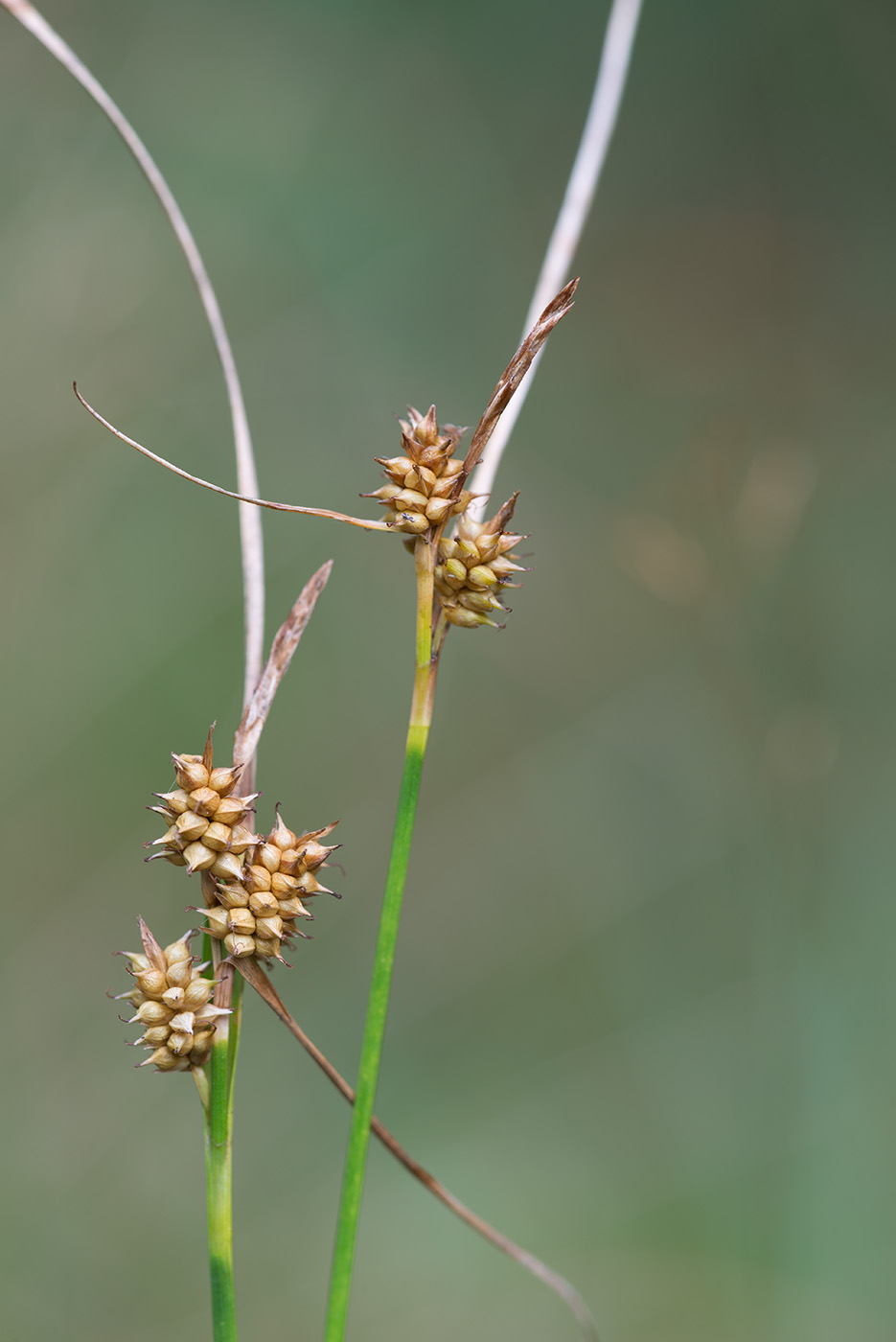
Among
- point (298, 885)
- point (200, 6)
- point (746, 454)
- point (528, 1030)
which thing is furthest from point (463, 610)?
point (200, 6)

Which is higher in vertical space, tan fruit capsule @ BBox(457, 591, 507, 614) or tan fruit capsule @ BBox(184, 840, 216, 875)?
tan fruit capsule @ BBox(457, 591, 507, 614)

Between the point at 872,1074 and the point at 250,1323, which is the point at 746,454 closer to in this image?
the point at 872,1074

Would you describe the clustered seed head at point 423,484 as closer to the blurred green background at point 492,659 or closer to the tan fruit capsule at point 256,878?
the tan fruit capsule at point 256,878

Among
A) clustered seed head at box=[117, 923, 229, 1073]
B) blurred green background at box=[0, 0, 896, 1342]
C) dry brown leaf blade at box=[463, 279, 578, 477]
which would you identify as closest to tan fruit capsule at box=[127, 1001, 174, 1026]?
clustered seed head at box=[117, 923, 229, 1073]

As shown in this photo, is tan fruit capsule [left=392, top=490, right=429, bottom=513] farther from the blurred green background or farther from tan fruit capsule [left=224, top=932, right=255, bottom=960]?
the blurred green background

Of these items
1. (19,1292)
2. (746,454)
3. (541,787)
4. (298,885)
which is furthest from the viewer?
(541,787)

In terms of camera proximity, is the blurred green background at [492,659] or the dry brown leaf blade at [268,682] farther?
the blurred green background at [492,659]

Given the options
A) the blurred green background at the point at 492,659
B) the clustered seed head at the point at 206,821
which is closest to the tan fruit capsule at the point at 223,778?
the clustered seed head at the point at 206,821
